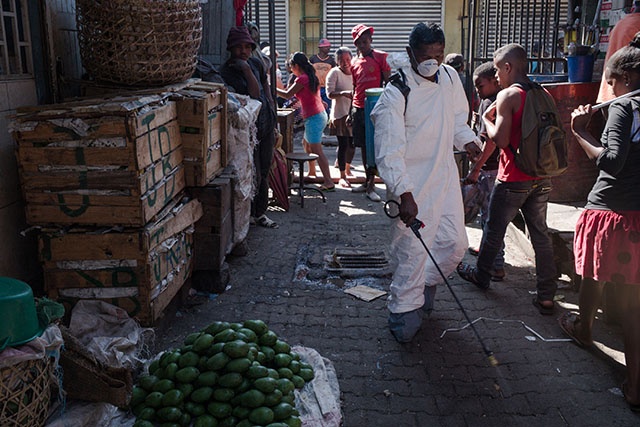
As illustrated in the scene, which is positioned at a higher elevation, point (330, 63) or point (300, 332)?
point (330, 63)

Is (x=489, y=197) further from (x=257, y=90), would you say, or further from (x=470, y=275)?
(x=257, y=90)

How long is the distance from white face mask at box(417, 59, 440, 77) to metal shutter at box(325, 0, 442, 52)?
1365cm

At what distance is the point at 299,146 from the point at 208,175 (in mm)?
9657

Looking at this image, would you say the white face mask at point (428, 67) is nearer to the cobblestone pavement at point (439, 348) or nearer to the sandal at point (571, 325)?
the cobblestone pavement at point (439, 348)

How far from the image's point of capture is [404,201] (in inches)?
170

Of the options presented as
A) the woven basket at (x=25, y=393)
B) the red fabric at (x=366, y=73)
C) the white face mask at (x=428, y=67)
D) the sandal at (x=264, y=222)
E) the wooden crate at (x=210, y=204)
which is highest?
the white face mask at (x=428, y=67)

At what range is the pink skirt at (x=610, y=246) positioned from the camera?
388cm

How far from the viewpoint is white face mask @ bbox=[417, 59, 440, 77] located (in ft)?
14.4

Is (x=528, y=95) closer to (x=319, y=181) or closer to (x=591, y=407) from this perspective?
(x=591, y=407)

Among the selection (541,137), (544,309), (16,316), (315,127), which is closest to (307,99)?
(315,127)

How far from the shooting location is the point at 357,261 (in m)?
6.48

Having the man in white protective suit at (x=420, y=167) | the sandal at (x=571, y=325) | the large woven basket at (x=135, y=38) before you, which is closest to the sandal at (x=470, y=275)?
the sandal at (x=571, y=325)

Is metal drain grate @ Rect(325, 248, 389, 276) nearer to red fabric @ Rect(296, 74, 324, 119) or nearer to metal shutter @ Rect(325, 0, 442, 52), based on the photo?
red fabric @ Rect(296, 74, 324, 119)

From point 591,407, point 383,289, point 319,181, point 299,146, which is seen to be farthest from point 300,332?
point 299,146
